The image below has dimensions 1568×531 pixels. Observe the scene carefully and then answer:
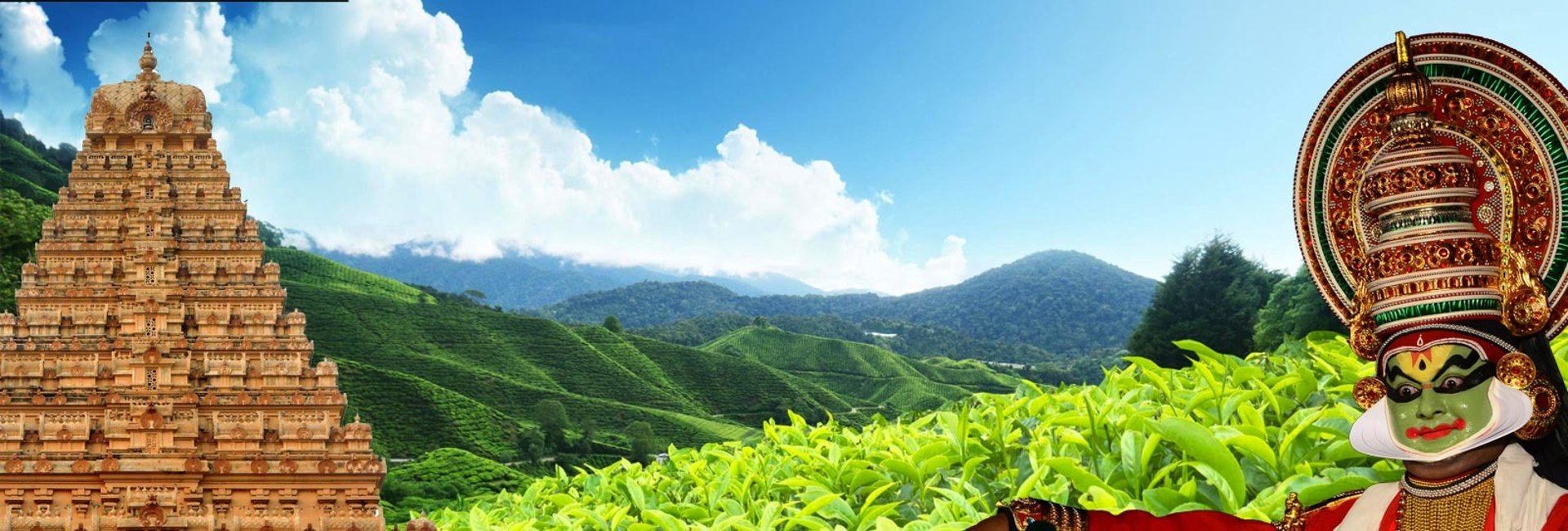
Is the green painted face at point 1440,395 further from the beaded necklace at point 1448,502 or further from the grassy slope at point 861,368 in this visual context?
the grassy slope at point 861,368

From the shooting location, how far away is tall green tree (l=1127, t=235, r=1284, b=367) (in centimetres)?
1202

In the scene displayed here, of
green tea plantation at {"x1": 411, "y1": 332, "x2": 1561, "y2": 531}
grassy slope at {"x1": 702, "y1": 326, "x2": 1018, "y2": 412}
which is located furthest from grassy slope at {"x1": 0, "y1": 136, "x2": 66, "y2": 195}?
green tea plantation at {"x1": 411, "y1": 332, "x2": 1561, "y2": 531}

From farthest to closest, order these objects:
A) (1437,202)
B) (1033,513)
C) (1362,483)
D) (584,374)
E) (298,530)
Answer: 1. (584,374)
2. (298,530)
3. (1362,483)
4. (1033,513)
5. (1437,202)

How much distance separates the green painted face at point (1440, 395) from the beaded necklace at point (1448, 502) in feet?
0.25

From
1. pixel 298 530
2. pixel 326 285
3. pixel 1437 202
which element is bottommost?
pixel 298 530

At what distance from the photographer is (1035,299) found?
3491cm

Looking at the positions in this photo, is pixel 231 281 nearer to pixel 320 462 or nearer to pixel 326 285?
pixel 320 462

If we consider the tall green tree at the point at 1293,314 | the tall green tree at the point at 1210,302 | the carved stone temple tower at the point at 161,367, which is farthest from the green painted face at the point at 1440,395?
the tall green tree at the point at 1210,302

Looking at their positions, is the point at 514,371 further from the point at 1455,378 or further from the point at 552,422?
the point at 1455,378

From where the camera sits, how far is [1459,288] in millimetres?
1692

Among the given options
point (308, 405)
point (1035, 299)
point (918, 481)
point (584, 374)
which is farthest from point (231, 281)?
point (1035, 299)

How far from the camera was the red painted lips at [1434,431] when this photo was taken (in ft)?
5.60

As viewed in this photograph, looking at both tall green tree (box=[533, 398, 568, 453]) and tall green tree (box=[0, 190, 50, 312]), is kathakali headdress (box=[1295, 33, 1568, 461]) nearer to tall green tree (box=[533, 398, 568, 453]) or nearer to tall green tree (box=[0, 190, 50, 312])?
tall green tree (box=[533, 398, 568, 453])

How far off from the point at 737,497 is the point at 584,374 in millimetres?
19123
